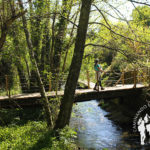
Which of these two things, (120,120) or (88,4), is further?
(120,120)

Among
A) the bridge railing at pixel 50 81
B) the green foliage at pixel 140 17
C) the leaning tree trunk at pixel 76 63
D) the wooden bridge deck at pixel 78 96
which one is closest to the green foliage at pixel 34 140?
the leaning tree trunk at pixel 76 63

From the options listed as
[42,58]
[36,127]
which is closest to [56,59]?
[42,58]

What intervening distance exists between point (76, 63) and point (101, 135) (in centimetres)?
574

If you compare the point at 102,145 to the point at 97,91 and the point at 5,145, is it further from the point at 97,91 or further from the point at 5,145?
the point at 5,145

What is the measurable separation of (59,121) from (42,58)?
6.74 meters

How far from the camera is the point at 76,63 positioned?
5762 millimetres

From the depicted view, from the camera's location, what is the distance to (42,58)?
12.2m

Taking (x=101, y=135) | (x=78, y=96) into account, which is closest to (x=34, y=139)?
(x=78, y=96)

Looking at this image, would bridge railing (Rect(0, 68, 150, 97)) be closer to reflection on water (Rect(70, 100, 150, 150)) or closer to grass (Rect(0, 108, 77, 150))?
reflection on water (Rect(70, 100, 150, 150))

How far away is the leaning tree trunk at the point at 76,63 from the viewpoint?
18.5 ft

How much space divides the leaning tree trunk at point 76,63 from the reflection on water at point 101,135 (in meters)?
1.16

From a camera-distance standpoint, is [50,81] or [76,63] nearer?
[76,63]

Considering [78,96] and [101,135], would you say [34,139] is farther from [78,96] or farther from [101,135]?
[101,135]

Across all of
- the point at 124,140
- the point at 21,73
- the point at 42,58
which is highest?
the point at 42,58
